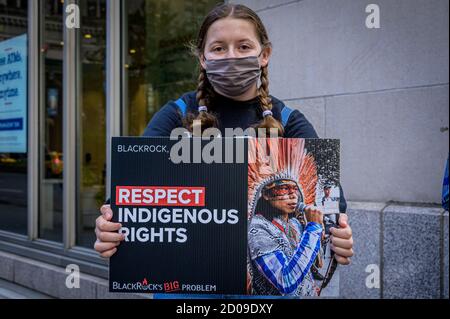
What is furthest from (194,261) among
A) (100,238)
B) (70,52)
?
(70,52)

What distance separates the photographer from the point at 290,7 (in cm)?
466

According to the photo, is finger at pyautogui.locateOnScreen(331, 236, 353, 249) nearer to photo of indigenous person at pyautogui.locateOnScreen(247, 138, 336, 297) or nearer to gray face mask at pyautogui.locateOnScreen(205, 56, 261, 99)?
Answer: photo of indigenous person at pyautogui.locateOnScreen(247, 138, 336, 297)

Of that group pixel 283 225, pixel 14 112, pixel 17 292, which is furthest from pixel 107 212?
pixel 14 112

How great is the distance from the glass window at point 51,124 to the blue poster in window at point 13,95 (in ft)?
1.34

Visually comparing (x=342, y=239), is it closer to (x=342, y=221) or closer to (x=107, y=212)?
(x=342, y=221)

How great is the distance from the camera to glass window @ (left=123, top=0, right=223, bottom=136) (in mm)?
6093

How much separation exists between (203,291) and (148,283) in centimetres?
21

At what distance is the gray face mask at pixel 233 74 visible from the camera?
85.8 inches

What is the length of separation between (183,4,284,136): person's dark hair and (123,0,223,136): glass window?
12.0 ft

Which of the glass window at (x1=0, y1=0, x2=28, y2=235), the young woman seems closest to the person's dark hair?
the young woman

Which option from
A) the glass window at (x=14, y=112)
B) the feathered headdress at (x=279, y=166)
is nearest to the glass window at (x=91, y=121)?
the glass window at (x=14, y=112)

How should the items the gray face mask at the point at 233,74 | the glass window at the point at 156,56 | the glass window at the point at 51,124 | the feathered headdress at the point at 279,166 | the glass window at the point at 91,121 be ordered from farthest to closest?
the glass window at the point at 51,124 → the glass window at the point at 91,121 → the glass window at the point at 156,56 → the gray face mask at the point at 233,74 → the feathered headdress at the point at 279,166

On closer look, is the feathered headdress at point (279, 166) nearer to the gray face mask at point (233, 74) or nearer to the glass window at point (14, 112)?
the gray face mask at point (233, 74)

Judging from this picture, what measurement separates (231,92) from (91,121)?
4369 mm
